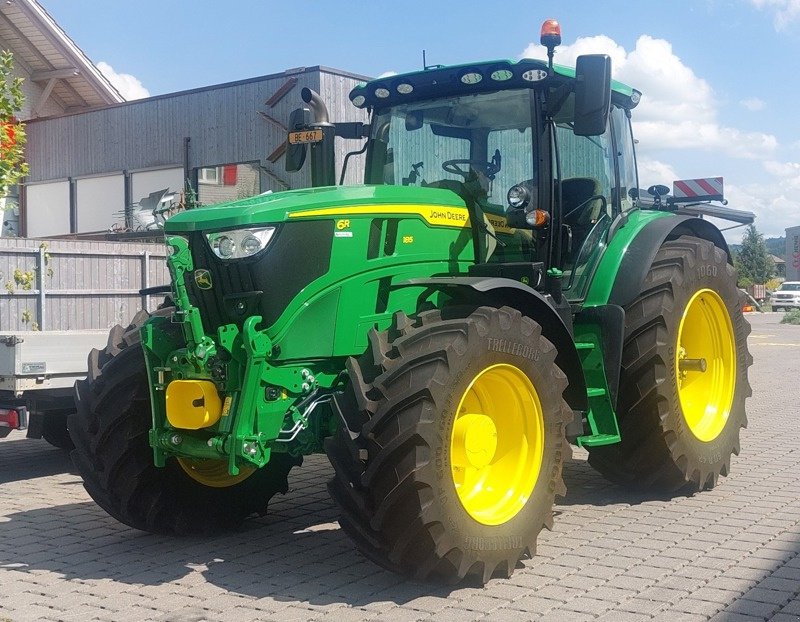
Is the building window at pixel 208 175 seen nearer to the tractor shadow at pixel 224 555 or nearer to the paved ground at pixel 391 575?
the paved ground at pixel 391 575

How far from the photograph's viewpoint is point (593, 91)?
555cm

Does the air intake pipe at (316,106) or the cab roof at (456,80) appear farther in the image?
the air intake pipe at (316,106)

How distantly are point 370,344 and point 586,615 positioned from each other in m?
1.47

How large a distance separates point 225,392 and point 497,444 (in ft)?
4.61

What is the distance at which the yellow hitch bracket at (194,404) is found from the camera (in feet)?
15.8

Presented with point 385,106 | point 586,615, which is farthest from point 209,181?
point 586,615

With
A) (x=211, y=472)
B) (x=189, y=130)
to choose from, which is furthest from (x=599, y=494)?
(x=189, y=130)

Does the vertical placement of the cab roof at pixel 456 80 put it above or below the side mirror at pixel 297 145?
above

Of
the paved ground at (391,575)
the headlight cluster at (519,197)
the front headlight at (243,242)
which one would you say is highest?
the headlight cluster at (519,197)

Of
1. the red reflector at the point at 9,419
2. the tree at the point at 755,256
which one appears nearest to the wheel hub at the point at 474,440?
the red reflector at the point at 9,419

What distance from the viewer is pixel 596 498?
6.65 metres

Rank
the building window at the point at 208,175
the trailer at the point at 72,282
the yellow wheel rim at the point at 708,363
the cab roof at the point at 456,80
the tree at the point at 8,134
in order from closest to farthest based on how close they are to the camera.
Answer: the cab roof at the point at 456,80
the yellow wheel rim at the point at 708,363
the tree at the point at 8,134
the trailer at the point at 72,282
the building window at the point at 208,175

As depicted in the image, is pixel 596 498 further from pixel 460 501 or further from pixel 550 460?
pixel 460 501

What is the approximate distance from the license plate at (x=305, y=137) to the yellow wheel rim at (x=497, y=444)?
2089 mm
